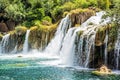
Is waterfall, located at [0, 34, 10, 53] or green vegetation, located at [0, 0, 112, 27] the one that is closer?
waterfall, located at [0, 34, 10, 53]

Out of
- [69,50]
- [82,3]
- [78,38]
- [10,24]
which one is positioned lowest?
[69,50]

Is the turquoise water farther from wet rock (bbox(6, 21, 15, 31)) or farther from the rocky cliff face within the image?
wet rock (bbox(6, 21, 15, 31))

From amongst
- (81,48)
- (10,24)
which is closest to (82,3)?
(10,24)

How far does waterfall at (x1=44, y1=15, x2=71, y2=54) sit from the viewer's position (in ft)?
146

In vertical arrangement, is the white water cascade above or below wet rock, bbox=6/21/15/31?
below

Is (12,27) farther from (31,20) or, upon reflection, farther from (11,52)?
(11,52)

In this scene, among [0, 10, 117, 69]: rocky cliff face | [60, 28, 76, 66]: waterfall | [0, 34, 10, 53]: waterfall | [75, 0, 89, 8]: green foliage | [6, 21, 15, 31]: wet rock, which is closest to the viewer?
[0, 10, 117, 69]: rocky cliff face

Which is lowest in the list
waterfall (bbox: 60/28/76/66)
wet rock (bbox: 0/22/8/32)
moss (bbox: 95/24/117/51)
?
waterfall (bbox: 60/28/76/66)

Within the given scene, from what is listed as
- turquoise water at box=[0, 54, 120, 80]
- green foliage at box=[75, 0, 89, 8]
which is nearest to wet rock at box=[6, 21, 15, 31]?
green foliage at box=[75, 0, 89, 8]

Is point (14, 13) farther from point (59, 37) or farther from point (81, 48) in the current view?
point (81, 48)

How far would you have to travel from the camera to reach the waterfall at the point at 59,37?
1752 inches

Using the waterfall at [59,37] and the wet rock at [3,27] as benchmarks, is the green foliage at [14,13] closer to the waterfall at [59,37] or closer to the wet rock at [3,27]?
the wet rock at [3,27]

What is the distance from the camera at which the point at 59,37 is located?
45562mm

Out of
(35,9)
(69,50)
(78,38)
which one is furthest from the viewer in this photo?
(35,9)
